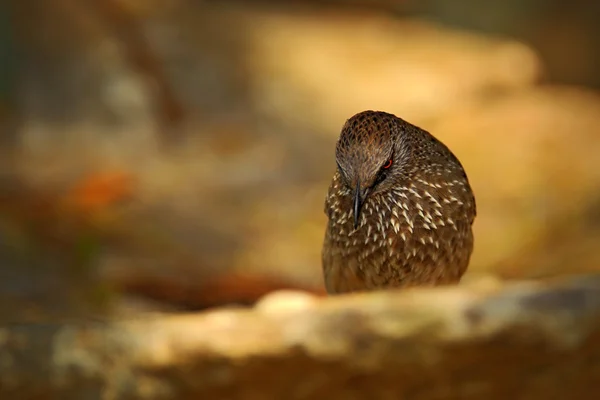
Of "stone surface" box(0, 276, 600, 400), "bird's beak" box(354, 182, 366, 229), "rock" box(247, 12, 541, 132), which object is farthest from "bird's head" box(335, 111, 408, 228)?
"rock" box(247, 12, 541, 132)

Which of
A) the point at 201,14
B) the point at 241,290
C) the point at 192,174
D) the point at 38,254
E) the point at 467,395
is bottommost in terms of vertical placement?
the point at 467,395

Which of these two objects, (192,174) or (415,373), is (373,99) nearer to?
(192,174)

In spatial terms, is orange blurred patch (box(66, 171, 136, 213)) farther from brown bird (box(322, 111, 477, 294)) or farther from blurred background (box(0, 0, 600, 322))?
brown bird (box(322, 111, 477, 294))

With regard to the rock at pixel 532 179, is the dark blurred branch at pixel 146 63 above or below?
above

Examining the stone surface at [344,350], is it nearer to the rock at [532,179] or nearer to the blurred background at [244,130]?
the blurred background at [244,130]

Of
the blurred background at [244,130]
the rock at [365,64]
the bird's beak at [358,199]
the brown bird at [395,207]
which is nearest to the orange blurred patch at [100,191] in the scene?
the blurred background at [244,130]

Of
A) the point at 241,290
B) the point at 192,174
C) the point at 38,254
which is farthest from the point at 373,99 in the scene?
the point at 38,254

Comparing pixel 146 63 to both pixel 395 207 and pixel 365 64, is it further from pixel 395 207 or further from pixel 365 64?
pixel 395 207
